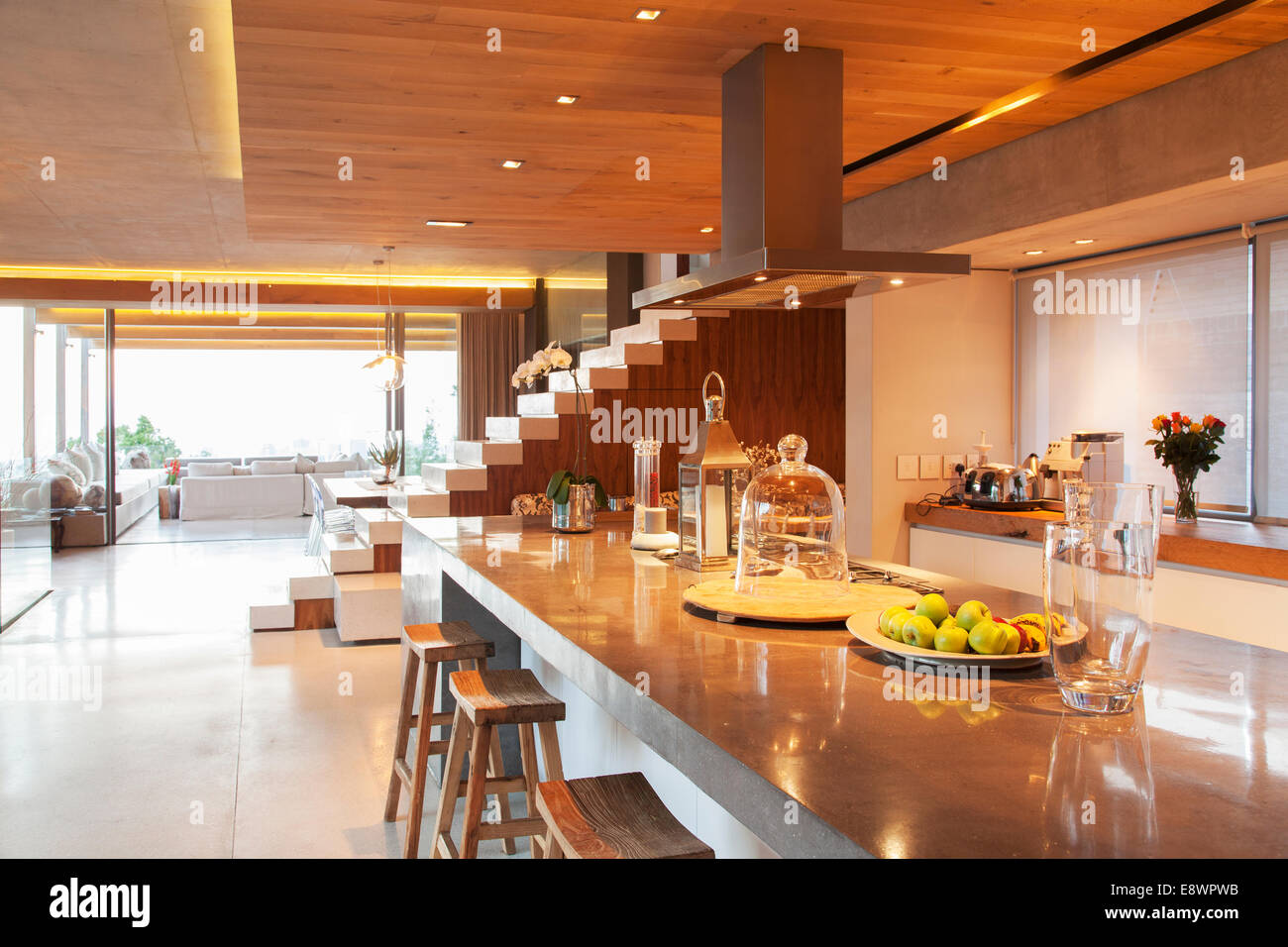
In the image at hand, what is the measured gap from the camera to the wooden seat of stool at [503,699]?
7.24 ft

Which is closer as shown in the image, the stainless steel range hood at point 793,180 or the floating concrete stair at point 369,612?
the stainless steel range hood at point 793,180

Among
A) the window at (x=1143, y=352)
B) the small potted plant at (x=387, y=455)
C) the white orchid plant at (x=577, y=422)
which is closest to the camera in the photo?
the white orchid plant at (x=577, y=422)

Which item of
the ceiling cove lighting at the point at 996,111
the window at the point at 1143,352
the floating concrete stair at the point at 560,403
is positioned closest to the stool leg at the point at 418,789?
the ceiling cove lighting at the point at 996,111

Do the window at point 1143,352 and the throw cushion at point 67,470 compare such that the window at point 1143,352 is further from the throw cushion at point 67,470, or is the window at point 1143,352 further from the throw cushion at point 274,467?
the throw cushion at point 274,467

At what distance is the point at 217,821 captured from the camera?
333cm

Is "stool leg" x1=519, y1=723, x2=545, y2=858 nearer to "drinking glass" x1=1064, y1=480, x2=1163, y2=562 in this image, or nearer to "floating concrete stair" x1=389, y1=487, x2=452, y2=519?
"drinking glass" x1=1064, y1=480, x2=1163, y2=562

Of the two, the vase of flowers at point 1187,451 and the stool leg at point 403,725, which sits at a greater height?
the vase of flowers at point 1187,451

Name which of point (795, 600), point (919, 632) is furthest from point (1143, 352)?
point (919, 632)

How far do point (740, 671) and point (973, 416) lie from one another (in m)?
3.46

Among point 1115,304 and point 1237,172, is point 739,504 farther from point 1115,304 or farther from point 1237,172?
point 1115,304

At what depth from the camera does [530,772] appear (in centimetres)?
269

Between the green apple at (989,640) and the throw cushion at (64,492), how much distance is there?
1050cm

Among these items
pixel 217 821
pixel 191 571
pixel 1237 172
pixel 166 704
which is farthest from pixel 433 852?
pixel 191 571
